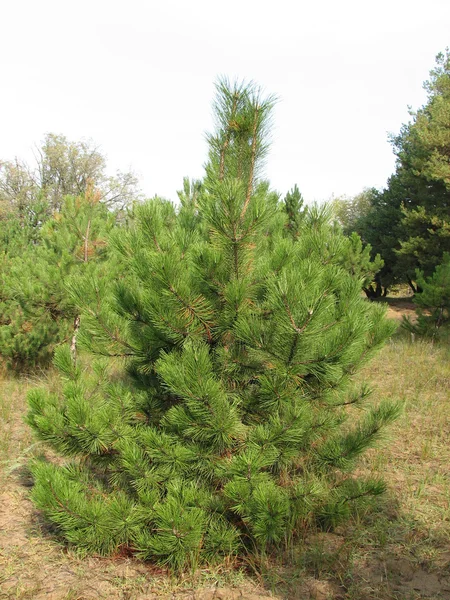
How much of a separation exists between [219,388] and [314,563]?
1.27 m

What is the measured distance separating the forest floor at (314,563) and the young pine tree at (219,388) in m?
0.14

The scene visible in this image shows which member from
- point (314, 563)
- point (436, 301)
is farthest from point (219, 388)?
point (436, 301)

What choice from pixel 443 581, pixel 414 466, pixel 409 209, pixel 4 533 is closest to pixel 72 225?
pixel 4 533

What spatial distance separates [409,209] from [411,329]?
14696 mm

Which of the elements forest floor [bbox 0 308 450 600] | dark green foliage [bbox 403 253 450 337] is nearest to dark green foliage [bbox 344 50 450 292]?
dark green foliage [bbox 403 253 450 337]

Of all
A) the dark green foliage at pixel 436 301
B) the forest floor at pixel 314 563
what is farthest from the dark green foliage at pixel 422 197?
Answer: the forest floor at pixel 314 563

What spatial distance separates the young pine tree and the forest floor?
0.47 feet

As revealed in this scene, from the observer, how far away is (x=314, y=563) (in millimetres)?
2990

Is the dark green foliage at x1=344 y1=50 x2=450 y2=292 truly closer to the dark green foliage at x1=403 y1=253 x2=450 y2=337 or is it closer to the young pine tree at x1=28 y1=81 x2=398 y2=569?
the dark green foliage at x1=403 y1=253 x2=450 y2=337

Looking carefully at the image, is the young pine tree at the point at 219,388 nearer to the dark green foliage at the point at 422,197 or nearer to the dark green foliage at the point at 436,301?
the dark green foliage at the point at 436,301

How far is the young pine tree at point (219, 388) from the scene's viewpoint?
2.73 meters

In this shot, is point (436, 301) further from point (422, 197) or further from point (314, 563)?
point (422, 197)

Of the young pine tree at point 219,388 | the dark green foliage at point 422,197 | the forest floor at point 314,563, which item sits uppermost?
the dark green foliage at point 422,197

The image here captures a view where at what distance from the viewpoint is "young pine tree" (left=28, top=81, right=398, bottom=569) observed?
2.73m
